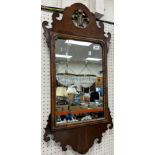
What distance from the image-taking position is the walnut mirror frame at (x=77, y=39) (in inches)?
46.4

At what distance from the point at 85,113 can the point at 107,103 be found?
0.71 ft

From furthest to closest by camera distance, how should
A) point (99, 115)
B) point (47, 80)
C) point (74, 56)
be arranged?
1. point (99, 115)
2. point (74, 56)
3. point (47, 80)

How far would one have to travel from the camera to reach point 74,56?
51.4 inches

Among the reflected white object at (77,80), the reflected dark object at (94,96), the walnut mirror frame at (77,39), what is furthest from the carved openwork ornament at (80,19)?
the reflected dark object at (94,96)

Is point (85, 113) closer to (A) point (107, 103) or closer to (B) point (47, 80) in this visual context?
(A) point (107, 103)

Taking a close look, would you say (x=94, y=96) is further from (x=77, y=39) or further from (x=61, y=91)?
(x=77, y=39)

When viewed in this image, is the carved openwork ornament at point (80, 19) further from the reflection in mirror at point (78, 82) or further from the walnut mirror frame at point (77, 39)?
the reflection in mirror at point (78, 82)

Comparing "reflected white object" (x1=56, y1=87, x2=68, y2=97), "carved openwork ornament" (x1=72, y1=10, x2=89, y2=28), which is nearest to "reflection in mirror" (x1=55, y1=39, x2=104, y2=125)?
"reflected white object" (x1=56, y1=87, x2=68, y2=97)

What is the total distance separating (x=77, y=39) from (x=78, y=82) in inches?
12.5

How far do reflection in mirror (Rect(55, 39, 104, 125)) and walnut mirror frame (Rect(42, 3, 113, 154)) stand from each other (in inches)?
1.3

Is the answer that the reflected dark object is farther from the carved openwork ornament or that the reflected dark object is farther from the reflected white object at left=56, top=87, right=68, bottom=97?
the carved openwork ornament
